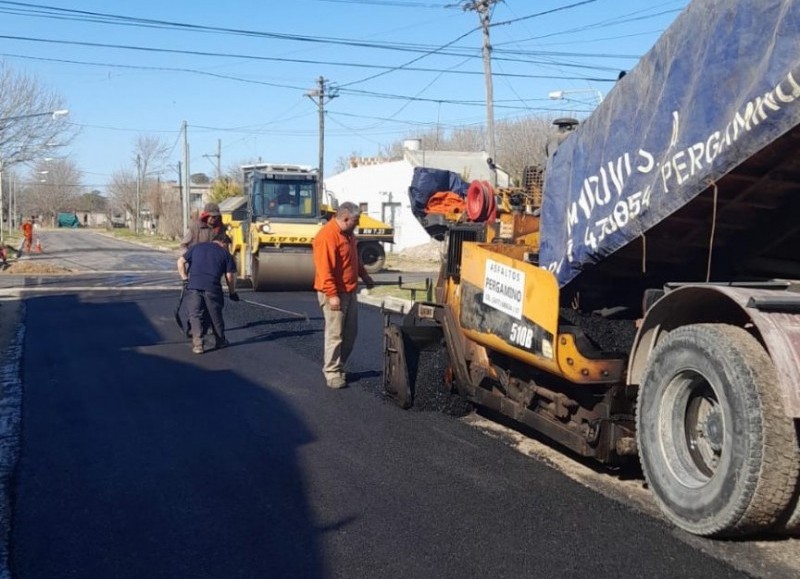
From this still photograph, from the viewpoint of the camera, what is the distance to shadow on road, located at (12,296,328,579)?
4.14 m

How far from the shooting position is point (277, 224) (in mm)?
18141

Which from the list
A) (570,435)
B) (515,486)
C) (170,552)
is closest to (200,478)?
(170,552)

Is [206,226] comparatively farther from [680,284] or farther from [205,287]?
[680,284]

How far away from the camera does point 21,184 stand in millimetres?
92000

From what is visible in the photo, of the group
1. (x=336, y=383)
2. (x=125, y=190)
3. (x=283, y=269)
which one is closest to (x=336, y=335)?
(x=336, y=383)

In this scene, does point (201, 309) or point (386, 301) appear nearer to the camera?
point (201, 309)

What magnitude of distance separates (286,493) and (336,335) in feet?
10.6

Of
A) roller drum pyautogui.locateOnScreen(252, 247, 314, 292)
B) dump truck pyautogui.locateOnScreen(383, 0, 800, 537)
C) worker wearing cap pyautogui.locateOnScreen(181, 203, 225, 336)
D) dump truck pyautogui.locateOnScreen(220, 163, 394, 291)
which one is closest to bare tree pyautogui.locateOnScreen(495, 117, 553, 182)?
dump truck pyautogui.locateOnScreen(220, 163, 394, 291)

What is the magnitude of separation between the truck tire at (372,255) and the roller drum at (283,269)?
6.02 m

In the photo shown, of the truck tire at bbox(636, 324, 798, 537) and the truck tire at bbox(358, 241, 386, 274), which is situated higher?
the truck tire at bbox(636, 324, 798, 537)

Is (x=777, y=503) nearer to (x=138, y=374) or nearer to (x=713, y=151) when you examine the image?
(x=713, y=151)

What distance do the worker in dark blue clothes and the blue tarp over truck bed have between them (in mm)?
5572

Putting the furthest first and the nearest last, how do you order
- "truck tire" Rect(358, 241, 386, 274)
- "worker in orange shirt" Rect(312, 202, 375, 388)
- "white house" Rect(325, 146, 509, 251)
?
"white house" Rect(325, 146, 509, 251)
"truck tire" Rect(358, 241, 386, 274)
"worker in orange shirt" Rect(312, 202, 375, 388)

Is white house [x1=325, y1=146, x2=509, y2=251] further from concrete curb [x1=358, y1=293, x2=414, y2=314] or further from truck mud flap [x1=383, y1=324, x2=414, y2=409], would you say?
truck mud flap [x1=383, y1=324, x2=414, y2=409]
